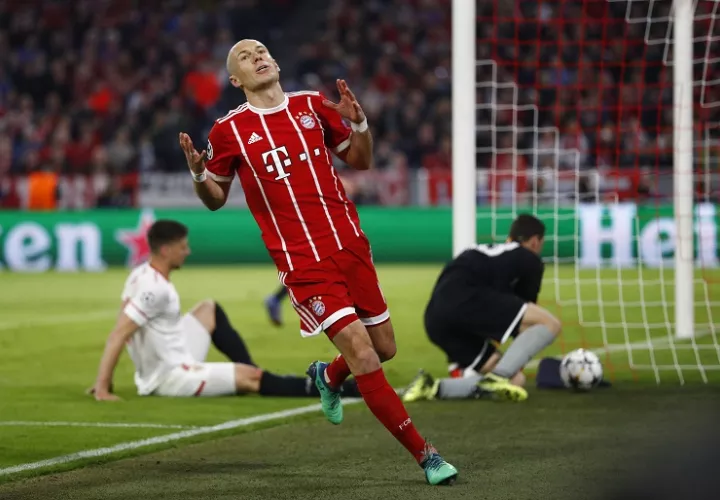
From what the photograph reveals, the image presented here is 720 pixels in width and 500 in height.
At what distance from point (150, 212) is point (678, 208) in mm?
11813

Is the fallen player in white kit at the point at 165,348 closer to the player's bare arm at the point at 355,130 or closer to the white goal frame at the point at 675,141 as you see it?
the white goal frame at the point at 675,141

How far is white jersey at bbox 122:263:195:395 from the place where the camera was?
7762mm

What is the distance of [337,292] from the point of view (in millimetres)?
5309

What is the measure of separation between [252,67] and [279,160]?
0.43 metres

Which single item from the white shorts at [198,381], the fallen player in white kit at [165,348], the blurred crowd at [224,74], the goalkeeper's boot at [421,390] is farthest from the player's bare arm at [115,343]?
the blurred crowd at [224,74]

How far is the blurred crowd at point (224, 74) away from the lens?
2167cm

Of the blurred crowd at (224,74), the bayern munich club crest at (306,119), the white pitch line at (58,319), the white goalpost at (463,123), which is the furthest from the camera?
the blurred crowd at (224,74)

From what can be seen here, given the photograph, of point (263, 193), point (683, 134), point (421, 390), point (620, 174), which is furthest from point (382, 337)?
point (620, 174)

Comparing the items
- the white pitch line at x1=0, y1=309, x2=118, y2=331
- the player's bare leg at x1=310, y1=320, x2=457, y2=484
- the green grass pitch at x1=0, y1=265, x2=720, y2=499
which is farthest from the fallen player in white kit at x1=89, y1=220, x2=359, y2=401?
the white pitch line at x1=0, y1=309, x2=118, y2=331

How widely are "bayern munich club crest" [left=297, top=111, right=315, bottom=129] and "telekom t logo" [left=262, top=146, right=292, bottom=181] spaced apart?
0.50ft

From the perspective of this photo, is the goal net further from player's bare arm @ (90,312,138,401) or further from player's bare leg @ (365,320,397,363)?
player's bare leg @ (365,320,397,363)

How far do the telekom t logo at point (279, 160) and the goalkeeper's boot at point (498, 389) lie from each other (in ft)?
9.12

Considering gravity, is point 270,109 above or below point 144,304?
above

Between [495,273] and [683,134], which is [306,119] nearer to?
[495,273]
